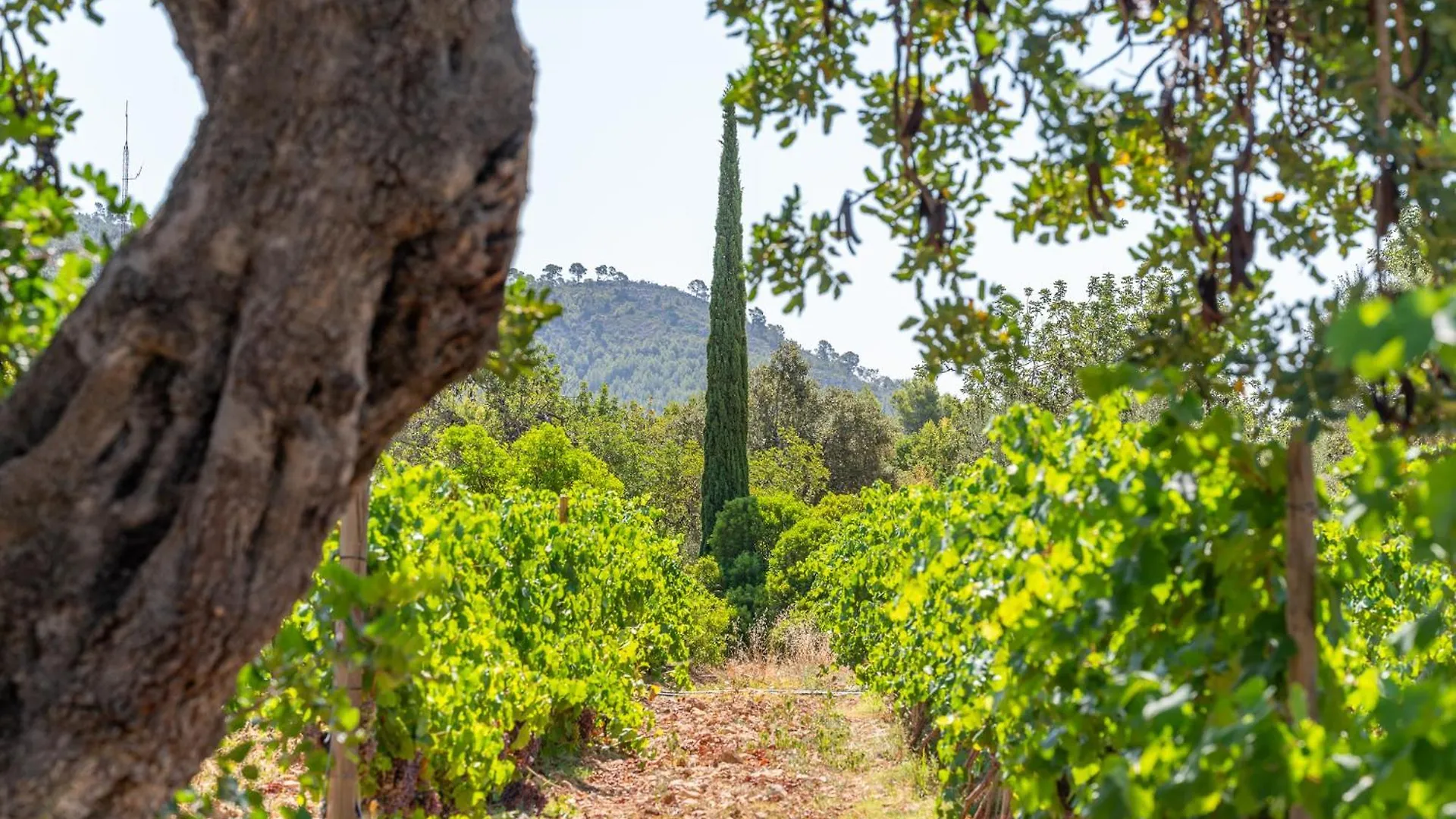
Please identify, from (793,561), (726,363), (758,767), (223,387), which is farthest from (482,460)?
(223,387)

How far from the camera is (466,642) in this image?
5535mm

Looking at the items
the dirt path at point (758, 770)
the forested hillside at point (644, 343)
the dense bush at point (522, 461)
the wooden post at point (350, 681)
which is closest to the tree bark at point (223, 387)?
the wooden post at point (350, 681)

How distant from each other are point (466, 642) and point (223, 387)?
12.7ft

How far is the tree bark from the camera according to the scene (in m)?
1.80

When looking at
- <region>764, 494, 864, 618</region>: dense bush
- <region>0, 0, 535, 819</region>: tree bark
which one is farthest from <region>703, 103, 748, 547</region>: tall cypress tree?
<region>0, 0, 535, 819</region>: tree bark

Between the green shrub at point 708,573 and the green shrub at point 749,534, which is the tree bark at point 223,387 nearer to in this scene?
the green shrub at point 708,573

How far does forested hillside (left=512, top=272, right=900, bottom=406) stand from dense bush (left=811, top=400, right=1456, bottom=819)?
132 meters

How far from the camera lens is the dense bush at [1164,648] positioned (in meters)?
1.71

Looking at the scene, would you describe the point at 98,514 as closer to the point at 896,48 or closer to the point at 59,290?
the point at 59,290

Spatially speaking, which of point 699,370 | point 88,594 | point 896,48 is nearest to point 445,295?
point 88,594

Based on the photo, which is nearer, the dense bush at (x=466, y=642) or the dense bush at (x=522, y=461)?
the dense bush at (x=466, y=642)

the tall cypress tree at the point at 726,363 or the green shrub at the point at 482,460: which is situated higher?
the tall cypress tree at the point at 726,363

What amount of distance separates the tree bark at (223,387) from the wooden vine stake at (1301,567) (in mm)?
1452

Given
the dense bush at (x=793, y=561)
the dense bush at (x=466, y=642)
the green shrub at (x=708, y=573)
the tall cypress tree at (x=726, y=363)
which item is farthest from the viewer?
the tall cypress tree at (x=726, y=363)
